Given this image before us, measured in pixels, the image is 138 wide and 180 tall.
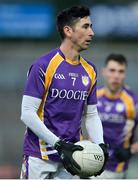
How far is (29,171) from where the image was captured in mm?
7074

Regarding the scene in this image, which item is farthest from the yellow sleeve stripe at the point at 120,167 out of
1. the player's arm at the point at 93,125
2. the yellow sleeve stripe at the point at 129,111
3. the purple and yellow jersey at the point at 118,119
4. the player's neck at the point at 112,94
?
the player's arm at the point at 93,125

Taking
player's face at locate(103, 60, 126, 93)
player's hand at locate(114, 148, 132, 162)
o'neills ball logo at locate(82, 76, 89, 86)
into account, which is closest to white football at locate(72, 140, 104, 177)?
o'neills ball logo at locate(82, 76, 89, 86)

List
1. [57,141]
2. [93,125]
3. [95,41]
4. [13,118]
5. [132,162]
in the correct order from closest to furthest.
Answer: [57,141] < [93,125] < [132,162] < [13,118] < [95,41]

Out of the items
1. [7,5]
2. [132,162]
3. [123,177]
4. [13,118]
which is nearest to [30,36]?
[7,5]

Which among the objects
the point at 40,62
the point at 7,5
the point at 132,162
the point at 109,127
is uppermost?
the point at 7,5

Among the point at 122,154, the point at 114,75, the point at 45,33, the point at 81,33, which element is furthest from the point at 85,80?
the point at 45,33

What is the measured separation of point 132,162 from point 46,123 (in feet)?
30.5

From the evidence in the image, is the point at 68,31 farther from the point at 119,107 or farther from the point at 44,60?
the point at 119,107

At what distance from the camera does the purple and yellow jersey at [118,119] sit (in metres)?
9.92

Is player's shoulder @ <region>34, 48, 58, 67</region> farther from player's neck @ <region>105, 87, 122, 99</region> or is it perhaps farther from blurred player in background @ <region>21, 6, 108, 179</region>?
player's neck @ <region>105, 87, 122, 99</region>

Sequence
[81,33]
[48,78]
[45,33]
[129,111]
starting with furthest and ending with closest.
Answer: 1. [45,33]
2. [129,111]
3. [81,33]
4. [48,78]

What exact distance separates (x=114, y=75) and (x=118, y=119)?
1.79ft

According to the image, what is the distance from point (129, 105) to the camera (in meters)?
10.2

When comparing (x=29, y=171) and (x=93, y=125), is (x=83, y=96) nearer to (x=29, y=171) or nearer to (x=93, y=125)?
(x=93, y=125)
